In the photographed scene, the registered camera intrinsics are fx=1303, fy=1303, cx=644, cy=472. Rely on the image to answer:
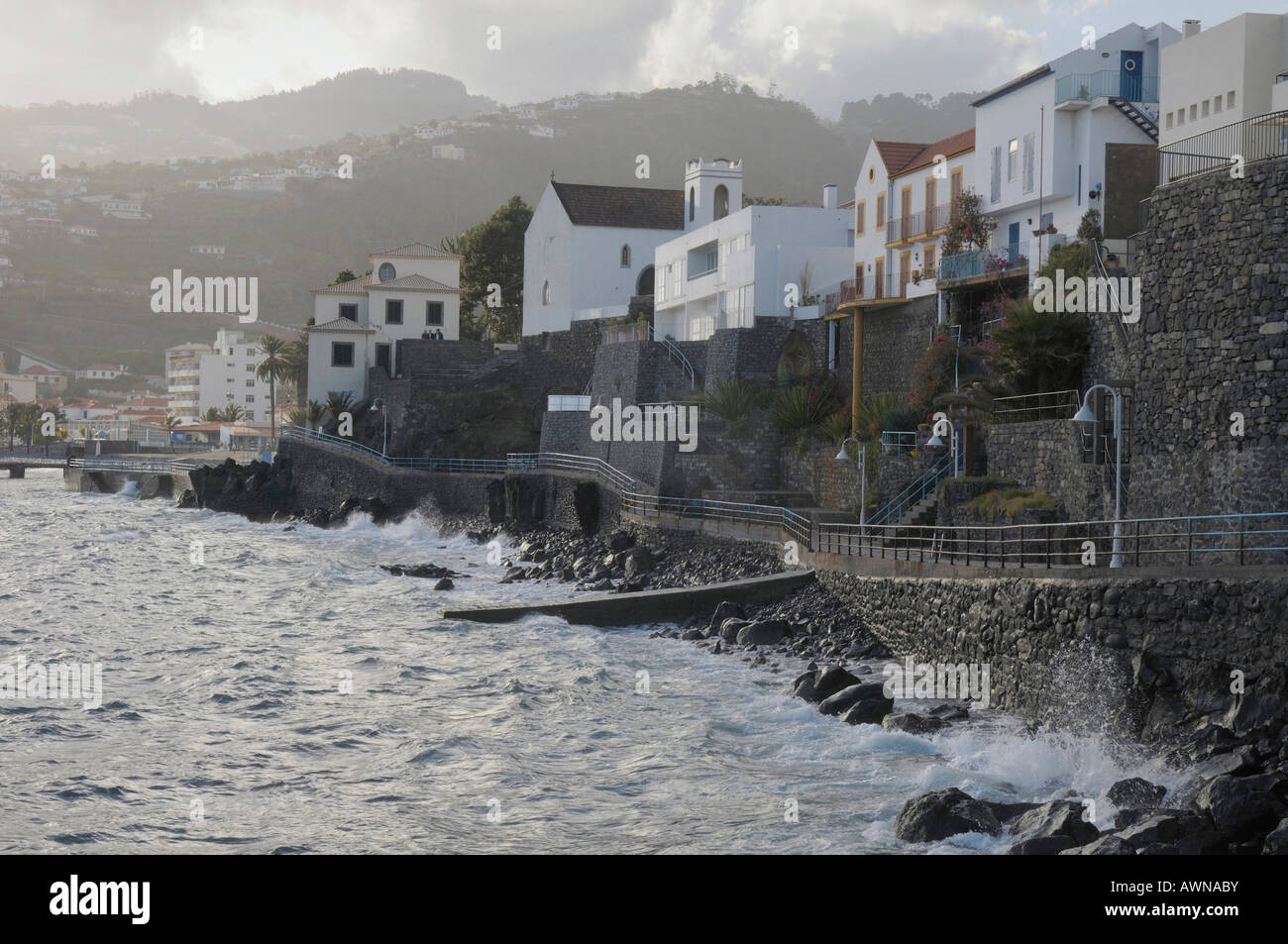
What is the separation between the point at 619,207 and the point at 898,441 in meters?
31.1

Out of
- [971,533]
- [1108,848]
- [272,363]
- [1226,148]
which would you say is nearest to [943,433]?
[971,533]

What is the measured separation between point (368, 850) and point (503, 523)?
1429 inches

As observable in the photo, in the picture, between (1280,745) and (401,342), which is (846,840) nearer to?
(1280,745)

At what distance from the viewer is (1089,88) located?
112ft

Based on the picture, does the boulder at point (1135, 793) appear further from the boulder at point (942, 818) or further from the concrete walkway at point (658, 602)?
the concrete walkway at point (658, 602)

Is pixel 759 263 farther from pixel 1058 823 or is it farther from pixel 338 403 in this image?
pixel 1058 823

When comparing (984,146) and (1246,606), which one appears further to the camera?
(984,146)

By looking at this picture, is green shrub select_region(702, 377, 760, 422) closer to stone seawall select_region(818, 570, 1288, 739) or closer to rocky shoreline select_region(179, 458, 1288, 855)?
rocky shoreline select_region(179, 458, 1288, 855)

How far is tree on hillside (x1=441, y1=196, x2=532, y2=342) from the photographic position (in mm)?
76438

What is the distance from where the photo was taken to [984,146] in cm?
3812

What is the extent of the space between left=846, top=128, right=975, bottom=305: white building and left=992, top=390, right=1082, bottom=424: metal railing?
9179 millimetres

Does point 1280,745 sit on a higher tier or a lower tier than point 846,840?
higher
